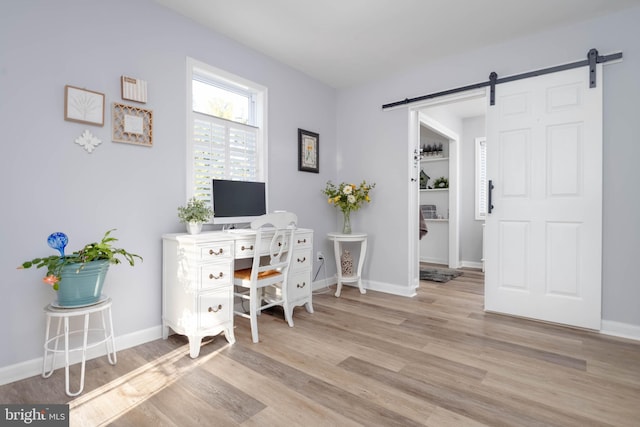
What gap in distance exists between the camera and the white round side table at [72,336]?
185 cm

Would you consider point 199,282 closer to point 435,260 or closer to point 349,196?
point 349,196

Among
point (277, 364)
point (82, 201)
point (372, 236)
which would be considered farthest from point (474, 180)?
point (82, 201)

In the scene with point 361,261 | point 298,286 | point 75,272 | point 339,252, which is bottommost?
point 298,286

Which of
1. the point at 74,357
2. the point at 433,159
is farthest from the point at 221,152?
the point at 433,159

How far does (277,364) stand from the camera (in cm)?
221

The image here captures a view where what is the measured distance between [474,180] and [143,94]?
534 cm

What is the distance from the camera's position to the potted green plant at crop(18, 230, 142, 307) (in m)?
1.86

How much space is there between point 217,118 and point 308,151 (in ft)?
4.13

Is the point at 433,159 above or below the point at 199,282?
above

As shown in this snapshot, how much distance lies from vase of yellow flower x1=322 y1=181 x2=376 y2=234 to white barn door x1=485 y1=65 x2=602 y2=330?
1401 mm

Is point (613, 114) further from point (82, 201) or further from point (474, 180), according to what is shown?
point (82, 201)

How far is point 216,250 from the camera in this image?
246cm

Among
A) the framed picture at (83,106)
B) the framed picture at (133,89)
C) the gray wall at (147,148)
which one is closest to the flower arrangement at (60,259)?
the gray wall at (147,148)

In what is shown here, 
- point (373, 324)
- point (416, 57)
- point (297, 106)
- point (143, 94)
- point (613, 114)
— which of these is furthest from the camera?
point (297, 106)
